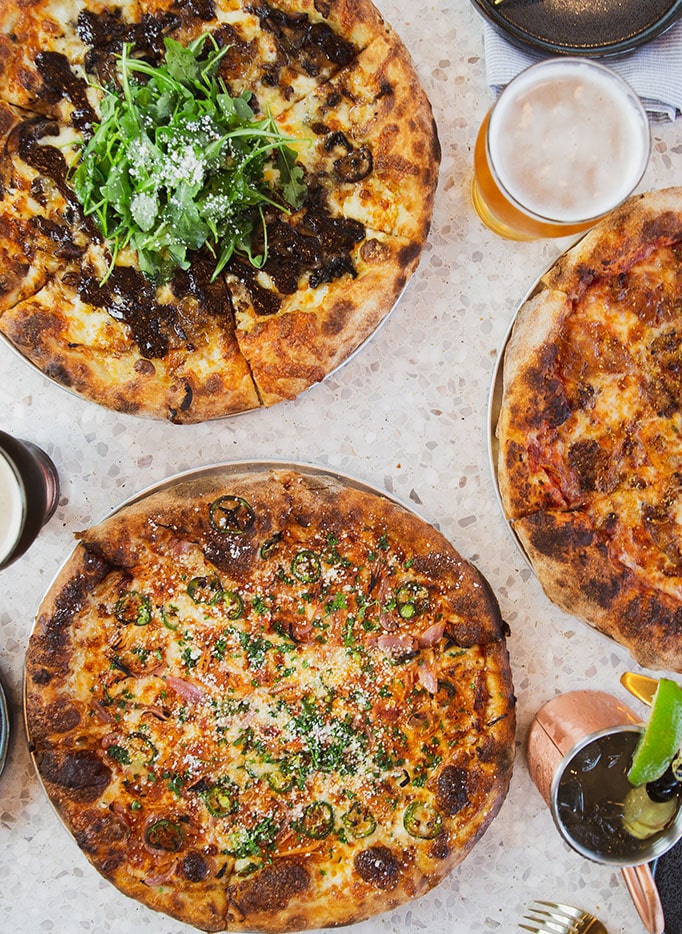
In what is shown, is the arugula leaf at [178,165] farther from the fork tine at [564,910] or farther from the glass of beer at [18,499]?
the fork tine at [564,910]

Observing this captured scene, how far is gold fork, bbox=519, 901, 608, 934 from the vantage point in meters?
3.13

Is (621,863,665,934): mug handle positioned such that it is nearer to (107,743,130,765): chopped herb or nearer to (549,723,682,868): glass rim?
(549,723,682,868): glass rim

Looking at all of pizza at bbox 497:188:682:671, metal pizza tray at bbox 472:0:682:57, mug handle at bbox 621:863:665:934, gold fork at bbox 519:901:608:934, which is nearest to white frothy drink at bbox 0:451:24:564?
pizza at bbox 497:188:682:671

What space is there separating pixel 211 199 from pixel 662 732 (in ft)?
6.84

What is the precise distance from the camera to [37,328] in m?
2.66

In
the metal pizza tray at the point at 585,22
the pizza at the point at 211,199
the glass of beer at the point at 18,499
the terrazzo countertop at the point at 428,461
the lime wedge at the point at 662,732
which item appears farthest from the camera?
the terrazzo countertop at the point at 428,461

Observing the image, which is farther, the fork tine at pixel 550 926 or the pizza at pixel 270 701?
the fork tine at pixel 550 926

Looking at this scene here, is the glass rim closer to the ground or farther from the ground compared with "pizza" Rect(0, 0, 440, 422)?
closer to the ground

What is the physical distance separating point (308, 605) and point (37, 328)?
49.1 inches

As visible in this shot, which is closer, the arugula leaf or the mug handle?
the arugula leaf

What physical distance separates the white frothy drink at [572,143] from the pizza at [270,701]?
1.15 metres

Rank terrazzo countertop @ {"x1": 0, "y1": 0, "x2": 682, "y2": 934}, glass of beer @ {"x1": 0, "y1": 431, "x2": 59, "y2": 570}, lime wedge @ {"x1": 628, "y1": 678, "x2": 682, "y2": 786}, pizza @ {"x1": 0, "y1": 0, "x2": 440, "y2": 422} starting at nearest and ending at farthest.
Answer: lime wedge @ {"x1": 628, "y1": 678, "x2": 682, "y2": 786}, pizza @ {"x1": 0, "y1": 0, "x2": 440, "y2": 422}, glass of beer @ {"x1": 0, "y1": 431, "x2": 59, "y2": 570}, terrazzo countertop @ {"x1": 0, "y1": 0, "x2": 682, "y2": 934}

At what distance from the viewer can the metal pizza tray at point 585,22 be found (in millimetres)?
2867

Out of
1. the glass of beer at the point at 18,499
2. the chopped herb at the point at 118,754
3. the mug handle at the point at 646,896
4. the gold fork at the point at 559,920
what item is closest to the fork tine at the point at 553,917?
the gold fork at the point at 559,920
